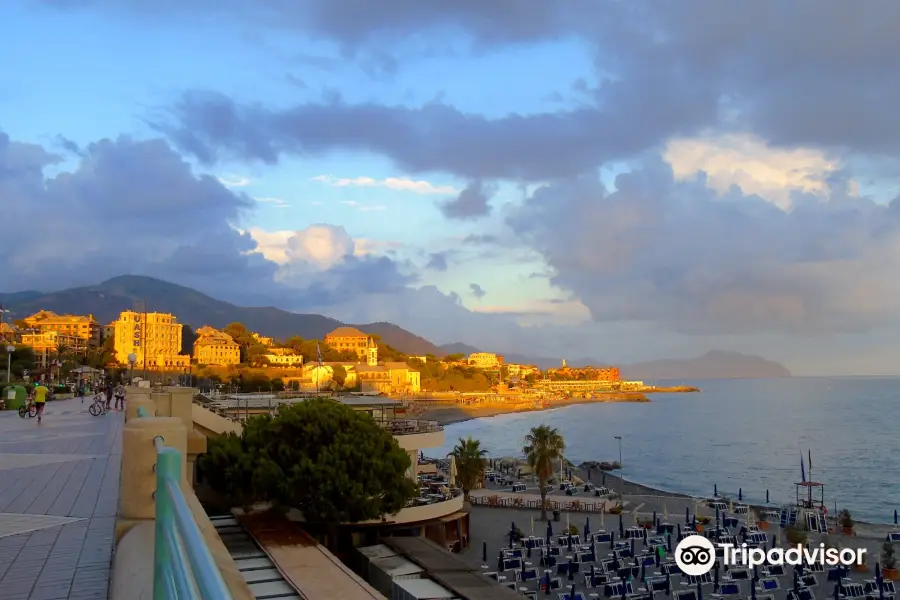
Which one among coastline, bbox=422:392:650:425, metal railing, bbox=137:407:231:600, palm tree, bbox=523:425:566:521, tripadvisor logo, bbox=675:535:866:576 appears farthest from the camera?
coastline, bbox=422:392:650:425

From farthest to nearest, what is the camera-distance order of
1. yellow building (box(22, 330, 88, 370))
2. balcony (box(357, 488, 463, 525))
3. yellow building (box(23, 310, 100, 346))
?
yellow building (box(23, 310, 100, 346)), yellow building (box(22, 330, 88, 370)), balcony (box(357, 488, 463, 525))

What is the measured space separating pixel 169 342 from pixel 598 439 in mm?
85044

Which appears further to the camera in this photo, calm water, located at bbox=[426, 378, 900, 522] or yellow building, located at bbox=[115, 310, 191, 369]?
yellow building, located at bbox=[115, 310, 191, 369]

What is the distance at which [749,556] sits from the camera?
963 inches

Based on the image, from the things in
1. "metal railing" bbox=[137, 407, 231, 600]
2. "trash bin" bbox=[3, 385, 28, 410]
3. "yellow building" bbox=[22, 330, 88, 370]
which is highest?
"yellow building" bbox=[22, 330, 88, 370]

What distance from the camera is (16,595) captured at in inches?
175

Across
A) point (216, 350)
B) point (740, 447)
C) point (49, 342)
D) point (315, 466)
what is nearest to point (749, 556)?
point (315, 466)

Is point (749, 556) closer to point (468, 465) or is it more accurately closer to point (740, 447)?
point (468, 465)

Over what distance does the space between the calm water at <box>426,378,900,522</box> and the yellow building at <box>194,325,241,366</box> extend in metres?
48.2

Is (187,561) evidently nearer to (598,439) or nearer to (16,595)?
(16,595)

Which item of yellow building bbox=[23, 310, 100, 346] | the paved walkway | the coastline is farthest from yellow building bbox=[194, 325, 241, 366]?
the paved walkway

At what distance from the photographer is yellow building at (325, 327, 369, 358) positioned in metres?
168

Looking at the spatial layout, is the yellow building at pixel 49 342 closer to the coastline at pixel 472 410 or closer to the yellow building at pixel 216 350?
the yellow building at pixel 216 350

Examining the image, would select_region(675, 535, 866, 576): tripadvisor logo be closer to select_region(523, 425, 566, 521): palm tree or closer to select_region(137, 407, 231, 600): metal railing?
select_region(523, 425, 566, 521): palm tree
